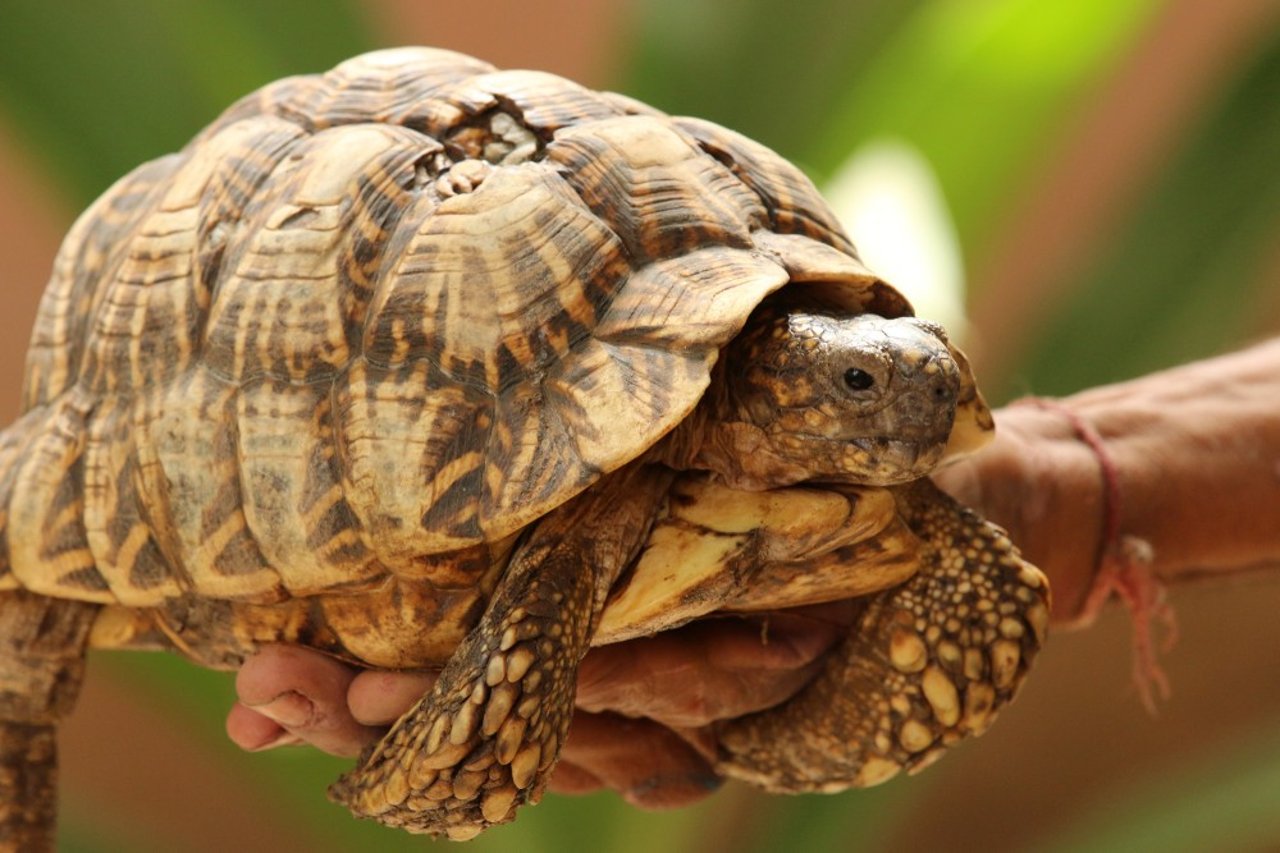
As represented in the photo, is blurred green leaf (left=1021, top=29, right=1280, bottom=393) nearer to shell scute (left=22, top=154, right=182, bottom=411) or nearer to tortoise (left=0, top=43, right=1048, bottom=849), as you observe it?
tortoise (left=0, top=43, right=1048, bottom=849)

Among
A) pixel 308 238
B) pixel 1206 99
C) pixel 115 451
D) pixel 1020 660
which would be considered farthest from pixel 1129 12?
pixel 115 451

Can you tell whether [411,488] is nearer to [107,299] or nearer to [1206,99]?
[107,299]

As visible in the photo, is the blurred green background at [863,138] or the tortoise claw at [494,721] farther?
the blurred green background at [863,138]

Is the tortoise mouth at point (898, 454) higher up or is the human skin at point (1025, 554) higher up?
the tortoise mouth at point (898, 454)

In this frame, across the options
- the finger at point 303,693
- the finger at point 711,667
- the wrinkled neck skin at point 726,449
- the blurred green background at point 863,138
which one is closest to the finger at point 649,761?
the finger at point 711,667

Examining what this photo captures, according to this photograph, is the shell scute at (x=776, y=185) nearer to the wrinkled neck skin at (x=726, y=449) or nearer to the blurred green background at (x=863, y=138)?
the wrinkled neck skin at (x=726, y=449)
